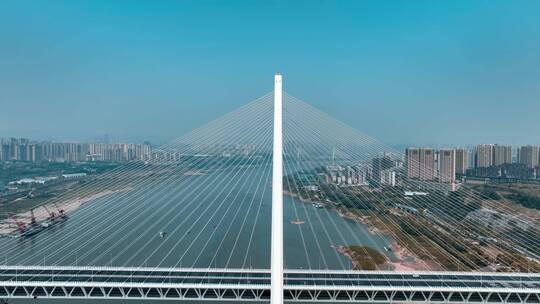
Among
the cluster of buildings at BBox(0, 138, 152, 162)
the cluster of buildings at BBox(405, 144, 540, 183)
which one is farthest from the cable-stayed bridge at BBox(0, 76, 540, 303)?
the cluster of buildings at BBox(0, 138, 152, 162)

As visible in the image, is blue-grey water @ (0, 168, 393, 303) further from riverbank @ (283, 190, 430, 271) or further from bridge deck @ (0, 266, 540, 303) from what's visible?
bridge deck @ (0, 266, 540, 303)

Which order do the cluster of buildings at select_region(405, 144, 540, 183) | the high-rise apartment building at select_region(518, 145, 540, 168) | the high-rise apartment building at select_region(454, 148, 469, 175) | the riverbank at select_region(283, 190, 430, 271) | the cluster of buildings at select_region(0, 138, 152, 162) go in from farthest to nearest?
the cluster of buildings at select_region(0, 138, 152, 162), the high-rise apartment building at select_region(518, 145, 540, 168), the high-rise apartment building at select_region(454, 148, 469, 175), the cluster of buildings at select_region(405, 144, 540, 183), the riverbank at select_region(283, 190, 430, 271)

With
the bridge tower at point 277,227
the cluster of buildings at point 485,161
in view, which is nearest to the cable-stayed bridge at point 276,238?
the bridge tower at point 277,227

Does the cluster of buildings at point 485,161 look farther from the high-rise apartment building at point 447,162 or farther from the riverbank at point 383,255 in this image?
the riverbank at point 383,255

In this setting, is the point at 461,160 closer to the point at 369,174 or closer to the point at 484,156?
the point at 484,156

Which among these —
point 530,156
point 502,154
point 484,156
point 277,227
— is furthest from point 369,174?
point 530,156
